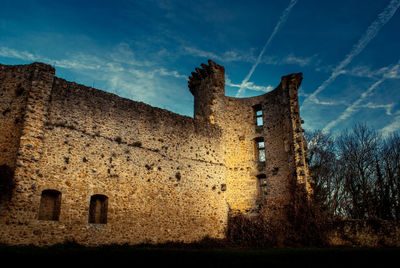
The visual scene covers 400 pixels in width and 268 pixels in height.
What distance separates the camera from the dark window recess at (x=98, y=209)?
38.5 feet

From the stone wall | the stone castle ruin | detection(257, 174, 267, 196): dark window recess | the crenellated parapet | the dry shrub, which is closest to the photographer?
the stone castle ruin

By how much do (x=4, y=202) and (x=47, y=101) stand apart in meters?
3.56

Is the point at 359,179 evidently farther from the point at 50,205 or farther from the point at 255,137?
the point at 50,205

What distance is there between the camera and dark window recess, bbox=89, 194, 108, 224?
462 inches

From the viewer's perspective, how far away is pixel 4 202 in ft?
31.3

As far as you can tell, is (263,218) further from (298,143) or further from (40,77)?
(40,77)

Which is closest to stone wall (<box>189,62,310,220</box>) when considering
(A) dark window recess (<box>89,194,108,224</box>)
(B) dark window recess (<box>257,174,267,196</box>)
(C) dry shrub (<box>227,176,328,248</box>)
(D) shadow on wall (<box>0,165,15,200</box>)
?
(B) dark window recess (<box>257,174,267,196</box>)

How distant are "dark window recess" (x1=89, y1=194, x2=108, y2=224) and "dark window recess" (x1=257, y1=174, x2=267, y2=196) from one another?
9069 millimetres

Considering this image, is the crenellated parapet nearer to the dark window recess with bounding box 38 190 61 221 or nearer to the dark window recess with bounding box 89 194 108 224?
the dark window recess with bounding box 89 194 108 224

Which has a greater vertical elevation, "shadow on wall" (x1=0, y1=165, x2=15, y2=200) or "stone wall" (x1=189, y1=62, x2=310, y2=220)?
"stone wall" (x1=189, y1=62, x2=310, y2=220)

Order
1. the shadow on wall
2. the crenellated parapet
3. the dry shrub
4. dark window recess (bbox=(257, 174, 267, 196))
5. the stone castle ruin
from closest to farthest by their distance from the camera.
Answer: the shadow on wall < the stone castle ruin < the dry shrub < dark window recess (bbox=(257, 174, 267, 196)) < the crenellated parapet

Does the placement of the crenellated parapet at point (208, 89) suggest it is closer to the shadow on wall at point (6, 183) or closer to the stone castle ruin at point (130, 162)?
the stone castle ruin at point (130, 162)

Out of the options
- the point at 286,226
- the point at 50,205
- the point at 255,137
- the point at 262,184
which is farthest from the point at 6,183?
the point at 255,137

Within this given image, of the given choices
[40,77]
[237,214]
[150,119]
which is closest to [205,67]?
[150,119]
